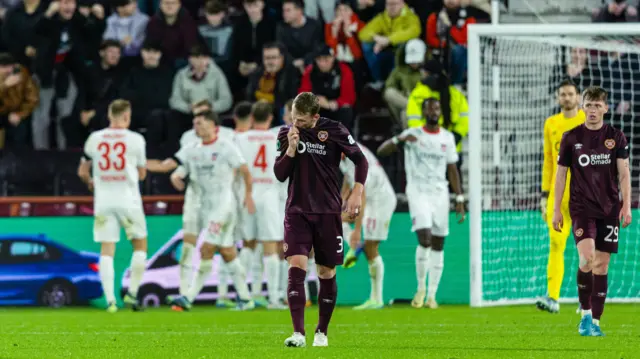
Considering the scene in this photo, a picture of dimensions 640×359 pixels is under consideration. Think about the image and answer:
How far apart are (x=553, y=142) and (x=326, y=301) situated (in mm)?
5207

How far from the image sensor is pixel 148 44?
60.0ft

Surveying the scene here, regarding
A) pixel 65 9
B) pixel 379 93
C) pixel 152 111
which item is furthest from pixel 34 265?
pixel 379 93

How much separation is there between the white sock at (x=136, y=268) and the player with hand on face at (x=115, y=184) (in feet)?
0.04

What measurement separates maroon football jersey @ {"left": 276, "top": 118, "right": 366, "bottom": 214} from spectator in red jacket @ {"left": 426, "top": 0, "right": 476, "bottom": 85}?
8.28 m

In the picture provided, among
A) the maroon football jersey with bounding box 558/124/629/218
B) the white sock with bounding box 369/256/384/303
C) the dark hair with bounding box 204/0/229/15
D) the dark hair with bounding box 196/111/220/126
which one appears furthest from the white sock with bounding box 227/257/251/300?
the maroon football jersey with bounding box 558/124/629/218

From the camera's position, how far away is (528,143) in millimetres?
16953

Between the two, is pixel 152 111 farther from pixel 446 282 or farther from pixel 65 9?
pixel 446 282

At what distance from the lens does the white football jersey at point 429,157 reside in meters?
15.8

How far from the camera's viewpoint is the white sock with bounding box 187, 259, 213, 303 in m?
15.7

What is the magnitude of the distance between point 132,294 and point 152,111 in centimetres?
325

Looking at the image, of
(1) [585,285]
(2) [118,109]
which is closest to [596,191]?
(1) [585,285]

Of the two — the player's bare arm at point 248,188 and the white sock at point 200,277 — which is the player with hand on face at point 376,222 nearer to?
the player's bare arm at point 248,188

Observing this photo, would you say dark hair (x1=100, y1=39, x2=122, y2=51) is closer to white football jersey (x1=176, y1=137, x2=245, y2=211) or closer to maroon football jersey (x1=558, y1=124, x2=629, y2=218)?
white football jersey (x1=176, y1=137, x2=245, y2=211)

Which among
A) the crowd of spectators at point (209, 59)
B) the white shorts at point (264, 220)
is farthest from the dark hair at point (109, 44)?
the white shorts at point (264, 220)
